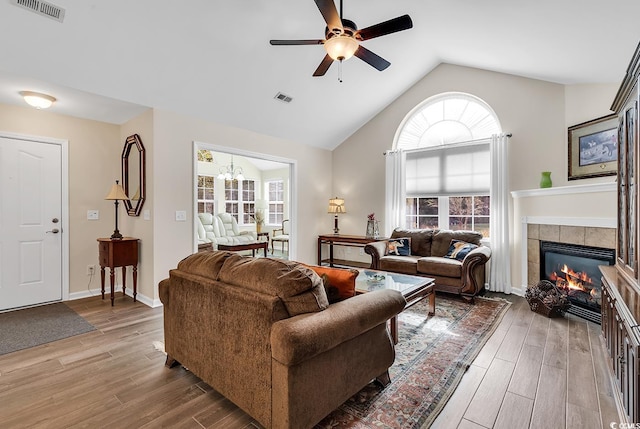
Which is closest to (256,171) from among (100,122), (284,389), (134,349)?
(100,122)

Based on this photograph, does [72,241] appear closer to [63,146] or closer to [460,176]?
[63,146]

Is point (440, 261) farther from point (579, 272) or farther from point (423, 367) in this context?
point (423, 367)

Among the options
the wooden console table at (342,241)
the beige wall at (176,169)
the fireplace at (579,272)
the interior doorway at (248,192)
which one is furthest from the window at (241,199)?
the fireplace at (579,272)

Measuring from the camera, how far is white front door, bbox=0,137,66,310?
3705 mm

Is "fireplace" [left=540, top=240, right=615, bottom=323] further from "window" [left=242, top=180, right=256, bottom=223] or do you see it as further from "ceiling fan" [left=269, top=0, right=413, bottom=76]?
"window" [left=242, top=180, right=256, bottom=223]

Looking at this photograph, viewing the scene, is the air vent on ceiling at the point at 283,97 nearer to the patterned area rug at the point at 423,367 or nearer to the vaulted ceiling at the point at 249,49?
the vaulted ceiling at the point at 249,49

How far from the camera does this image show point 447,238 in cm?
474

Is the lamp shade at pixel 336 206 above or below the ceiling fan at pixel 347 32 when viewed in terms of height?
below

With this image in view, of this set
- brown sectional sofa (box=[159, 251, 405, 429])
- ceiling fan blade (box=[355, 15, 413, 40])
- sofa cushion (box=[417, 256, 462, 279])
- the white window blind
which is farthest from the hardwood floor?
ceiling fan blade (box=[355, 15, 413, 40])

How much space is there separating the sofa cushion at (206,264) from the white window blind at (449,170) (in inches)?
167

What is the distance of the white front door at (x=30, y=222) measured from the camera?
12.2ft

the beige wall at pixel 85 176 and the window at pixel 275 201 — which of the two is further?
the window at pixel 275 201

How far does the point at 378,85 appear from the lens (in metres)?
5.05

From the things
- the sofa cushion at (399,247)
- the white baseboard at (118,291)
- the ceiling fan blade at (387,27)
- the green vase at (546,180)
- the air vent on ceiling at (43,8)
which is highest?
the air vent on ceiling at (43,8)
